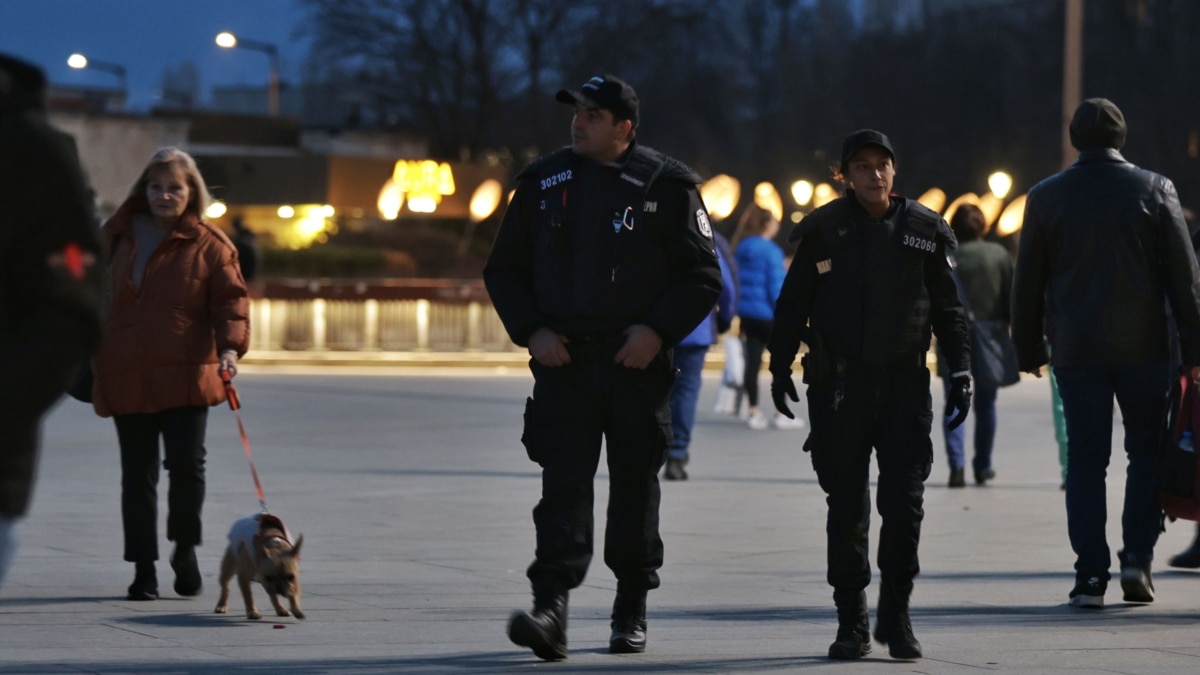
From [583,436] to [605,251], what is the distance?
21.0 inches

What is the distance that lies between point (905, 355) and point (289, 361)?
823 inches

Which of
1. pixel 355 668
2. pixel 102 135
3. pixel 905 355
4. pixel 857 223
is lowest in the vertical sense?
pixel 355 668

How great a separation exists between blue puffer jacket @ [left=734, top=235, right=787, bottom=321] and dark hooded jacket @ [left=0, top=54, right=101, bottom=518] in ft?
39.9

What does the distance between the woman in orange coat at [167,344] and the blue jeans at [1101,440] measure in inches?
115

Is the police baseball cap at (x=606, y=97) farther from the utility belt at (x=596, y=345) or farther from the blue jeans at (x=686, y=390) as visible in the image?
the blue jeans at (x=686, y=390)

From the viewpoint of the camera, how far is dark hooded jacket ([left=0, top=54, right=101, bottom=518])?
3410 mm

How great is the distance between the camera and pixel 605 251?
18.9 ft

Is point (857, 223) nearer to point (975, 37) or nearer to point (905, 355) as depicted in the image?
point (905, 355)

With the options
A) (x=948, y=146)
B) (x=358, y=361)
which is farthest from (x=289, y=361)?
(x=948, y=146)

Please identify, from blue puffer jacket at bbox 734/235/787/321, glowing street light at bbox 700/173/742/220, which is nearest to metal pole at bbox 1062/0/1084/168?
blue puffer jacket at bbox 734/235/787/321

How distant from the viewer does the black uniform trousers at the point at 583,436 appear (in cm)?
581

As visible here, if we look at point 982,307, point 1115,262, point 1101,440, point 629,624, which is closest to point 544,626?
point 629,624

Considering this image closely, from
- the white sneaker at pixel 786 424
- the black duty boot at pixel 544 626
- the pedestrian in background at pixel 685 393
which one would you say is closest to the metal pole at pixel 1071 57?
the white sneaker at pixel 786 424

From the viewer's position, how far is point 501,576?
782 cm
